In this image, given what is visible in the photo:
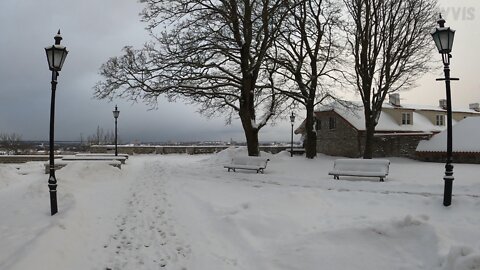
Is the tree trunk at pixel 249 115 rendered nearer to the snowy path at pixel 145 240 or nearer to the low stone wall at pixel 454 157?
the snowy path at pixel 145 240

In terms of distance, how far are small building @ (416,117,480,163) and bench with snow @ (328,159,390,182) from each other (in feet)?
41.1

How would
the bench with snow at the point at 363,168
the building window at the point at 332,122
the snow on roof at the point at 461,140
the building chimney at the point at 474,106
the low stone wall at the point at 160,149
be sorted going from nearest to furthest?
the bench with snow at the point at 363,168
the snow on roof at the point at 461,140
the building window at the point at 332,122
the low stone wall at the point at 160,149
the building chimney at the point at 474,106

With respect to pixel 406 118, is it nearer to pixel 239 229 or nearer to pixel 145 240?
pixel 239 229

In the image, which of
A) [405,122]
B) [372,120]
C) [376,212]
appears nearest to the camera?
[376,212]

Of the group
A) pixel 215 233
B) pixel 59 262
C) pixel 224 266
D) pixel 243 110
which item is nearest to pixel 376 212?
pixel 215 233

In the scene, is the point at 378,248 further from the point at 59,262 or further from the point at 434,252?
the point at 59,262

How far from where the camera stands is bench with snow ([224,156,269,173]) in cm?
1915

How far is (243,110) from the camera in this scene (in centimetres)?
2158

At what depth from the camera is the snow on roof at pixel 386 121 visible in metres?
33.9

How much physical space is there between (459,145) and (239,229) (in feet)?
75.2

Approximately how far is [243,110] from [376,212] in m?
13.2

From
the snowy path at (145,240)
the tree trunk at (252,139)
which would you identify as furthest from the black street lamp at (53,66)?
the tree trunk at (252,139)

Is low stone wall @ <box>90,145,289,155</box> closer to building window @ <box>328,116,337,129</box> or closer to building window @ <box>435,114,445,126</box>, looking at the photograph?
building window @ <box>328,116,337,129</box>

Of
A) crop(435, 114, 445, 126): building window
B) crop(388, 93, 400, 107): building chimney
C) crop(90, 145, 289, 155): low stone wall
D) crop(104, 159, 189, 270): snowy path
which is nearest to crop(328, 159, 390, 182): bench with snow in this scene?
crop(104, 159, 189, 270): snowy path
